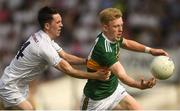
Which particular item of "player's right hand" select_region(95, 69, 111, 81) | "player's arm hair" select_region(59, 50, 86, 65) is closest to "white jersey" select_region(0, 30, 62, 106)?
"player's arm hair" select_region(59, 50, 86, 65)

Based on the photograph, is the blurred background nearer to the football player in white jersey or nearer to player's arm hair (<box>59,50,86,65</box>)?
player's arm hair (<box>59,50,86,65</box>)

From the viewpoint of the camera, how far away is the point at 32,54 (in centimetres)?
1191

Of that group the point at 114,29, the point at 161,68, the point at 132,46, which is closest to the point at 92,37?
the point at 132,46

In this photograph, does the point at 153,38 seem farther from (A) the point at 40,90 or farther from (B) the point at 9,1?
(B) the point at 9,1

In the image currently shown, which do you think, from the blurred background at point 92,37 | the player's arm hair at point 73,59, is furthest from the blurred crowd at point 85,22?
the player's arm hair at point 73,59

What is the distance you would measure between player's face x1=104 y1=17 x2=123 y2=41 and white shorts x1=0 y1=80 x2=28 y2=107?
1704 millimetres

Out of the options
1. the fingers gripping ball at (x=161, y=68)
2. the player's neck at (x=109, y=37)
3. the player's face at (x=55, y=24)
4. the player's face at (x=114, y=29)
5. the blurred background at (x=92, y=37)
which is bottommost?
the fingers gripping ball at (x=161, y=68)

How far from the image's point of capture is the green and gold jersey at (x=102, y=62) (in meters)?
11.5

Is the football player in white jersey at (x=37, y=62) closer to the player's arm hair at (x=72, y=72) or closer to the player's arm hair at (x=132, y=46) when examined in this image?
the player's arm hair at (x=72, y=72)

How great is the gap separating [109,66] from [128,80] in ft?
1.28

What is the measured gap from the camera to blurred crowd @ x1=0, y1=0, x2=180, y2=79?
1912 centimetres

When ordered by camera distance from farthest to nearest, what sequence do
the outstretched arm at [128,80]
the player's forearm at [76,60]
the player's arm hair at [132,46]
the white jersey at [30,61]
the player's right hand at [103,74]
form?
the player's forearm at [76,60]
the player's arm hair at [132,46]
the white jersey at [30,61]
the player's right hand at [103,74]
the outstretched arm at [128,80]

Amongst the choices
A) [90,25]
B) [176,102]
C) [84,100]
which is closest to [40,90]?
[90,25]

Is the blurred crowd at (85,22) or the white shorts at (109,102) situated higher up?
the blurred crowd at (85,22)
